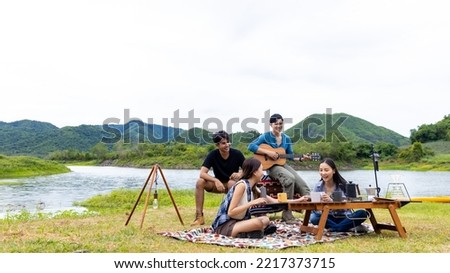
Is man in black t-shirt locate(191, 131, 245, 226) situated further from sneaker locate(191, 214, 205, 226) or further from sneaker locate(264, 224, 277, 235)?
sneaker locate(264, 224, 277, 235)

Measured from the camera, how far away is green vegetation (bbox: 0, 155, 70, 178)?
37772 mm

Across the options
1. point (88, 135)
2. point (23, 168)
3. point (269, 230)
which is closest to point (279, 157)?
point (269, 230)

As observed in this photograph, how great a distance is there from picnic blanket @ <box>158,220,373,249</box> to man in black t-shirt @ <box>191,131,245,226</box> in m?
1.09

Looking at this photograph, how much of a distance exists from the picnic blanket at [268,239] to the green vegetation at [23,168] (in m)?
35.5

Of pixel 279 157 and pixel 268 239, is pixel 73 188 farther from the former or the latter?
pixel 268 239

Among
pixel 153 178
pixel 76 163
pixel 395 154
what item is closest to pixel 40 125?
Result: pixel 76 163

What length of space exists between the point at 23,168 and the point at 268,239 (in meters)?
40.0

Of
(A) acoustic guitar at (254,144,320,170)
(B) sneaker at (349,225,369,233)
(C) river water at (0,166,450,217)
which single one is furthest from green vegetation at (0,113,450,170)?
(B) sneaker at (349,225,369,233)

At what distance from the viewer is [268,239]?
16.1 ft

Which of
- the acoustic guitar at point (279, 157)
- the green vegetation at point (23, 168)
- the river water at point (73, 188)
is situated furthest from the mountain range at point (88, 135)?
the acoustic guitar at point (279, 157)

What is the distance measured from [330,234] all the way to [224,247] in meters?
1.48

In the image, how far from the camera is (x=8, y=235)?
5.49m

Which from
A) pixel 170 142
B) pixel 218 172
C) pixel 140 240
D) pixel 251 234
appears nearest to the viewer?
pixel 251 234
